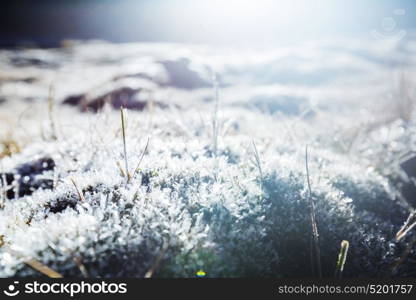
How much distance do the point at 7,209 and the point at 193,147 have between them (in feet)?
5.92

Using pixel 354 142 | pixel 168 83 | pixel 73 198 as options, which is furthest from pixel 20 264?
pixel 168 83

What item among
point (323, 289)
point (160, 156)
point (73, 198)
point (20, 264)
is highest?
point (160, 156)

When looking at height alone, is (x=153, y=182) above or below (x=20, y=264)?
above

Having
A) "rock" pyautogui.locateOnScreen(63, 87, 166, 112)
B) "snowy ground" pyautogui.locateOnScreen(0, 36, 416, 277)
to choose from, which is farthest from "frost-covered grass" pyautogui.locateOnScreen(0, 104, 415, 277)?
"rock" pyautogui.locateOnScreen(63, 87, 166, 112)

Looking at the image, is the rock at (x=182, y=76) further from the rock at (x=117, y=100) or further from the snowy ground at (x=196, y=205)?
the snowy ground at (x=196, y=205)

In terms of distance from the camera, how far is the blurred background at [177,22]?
43.2m

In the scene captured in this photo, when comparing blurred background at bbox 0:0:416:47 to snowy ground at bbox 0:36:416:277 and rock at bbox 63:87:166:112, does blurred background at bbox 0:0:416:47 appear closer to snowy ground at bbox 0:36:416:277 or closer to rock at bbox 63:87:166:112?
rock at bbox 63:87:166:112

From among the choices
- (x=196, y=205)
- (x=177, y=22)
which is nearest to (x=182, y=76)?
(x=196, y=205)

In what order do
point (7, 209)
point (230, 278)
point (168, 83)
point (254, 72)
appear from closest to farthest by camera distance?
point (230, 278) → point (7, 209) → point (168, 83) → point (254, 72)

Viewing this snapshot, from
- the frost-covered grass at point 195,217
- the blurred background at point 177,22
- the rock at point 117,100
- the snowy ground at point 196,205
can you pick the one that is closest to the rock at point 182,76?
the rock at point 117,100

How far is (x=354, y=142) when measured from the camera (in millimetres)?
5871

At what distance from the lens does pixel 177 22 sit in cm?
4869

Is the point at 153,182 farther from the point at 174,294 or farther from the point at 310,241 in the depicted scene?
the point at 310,241

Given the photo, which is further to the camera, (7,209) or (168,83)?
(168,83)
